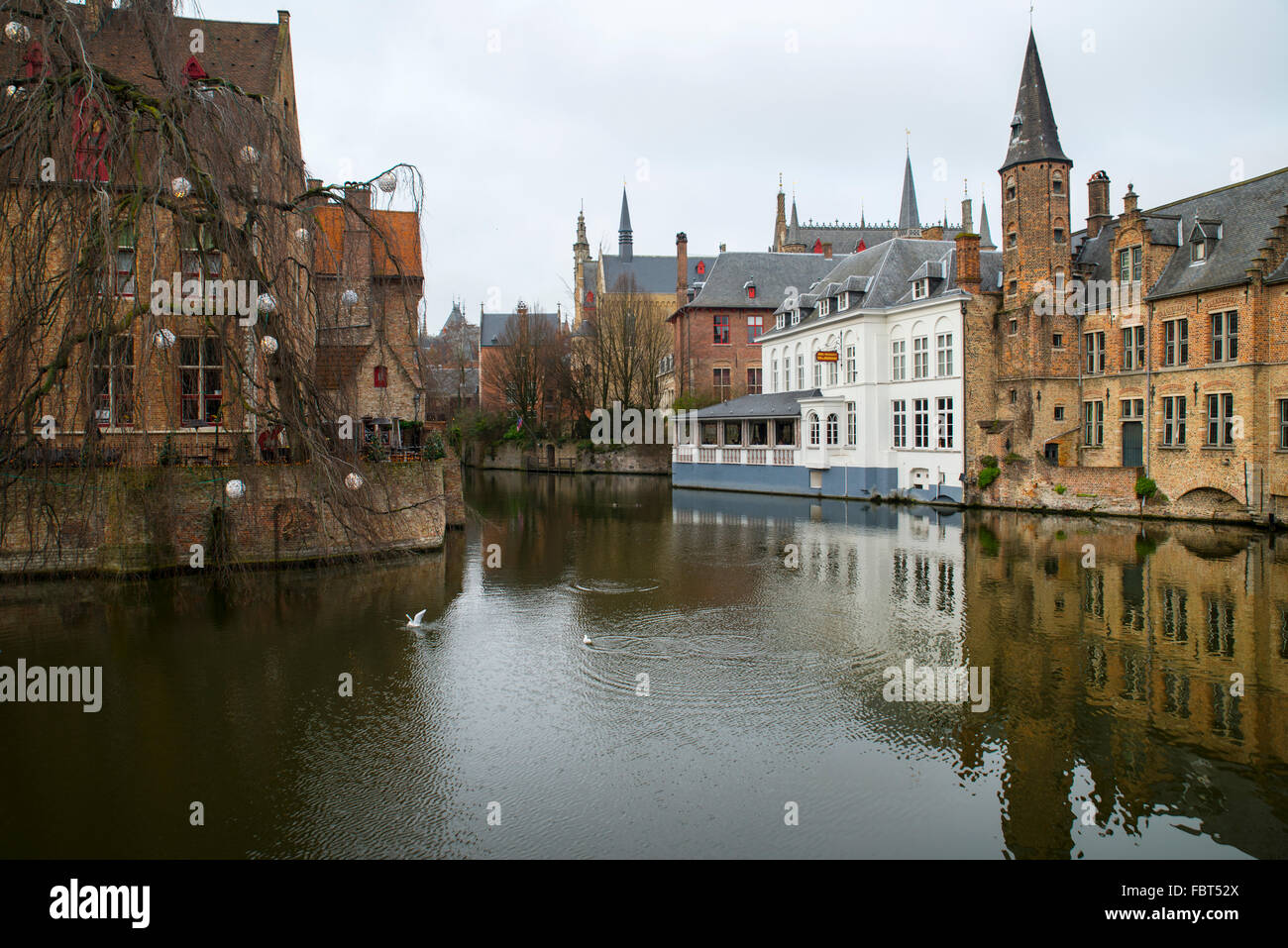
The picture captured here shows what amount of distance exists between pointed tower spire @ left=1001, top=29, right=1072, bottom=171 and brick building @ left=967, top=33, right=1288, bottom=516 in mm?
45

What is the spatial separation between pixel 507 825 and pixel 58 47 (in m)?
8.04

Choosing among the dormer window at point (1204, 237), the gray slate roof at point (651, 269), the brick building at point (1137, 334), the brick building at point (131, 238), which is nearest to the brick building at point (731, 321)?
the gray slate roof at point (651, 269)

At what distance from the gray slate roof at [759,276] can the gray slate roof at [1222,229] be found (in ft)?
85.5

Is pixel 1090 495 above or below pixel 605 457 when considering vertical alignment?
below

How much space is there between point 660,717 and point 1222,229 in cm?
2610

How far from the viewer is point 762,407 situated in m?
42.0

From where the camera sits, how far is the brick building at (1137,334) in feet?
78.1

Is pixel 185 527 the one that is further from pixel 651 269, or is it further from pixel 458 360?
pixel 651 269

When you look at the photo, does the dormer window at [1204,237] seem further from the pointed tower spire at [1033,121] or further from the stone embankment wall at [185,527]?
the stone embankment wall at [185,527]

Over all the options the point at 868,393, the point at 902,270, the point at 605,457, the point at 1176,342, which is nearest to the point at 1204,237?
the point at 1176,342

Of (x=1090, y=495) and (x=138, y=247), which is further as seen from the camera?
(x=1090, y=495)

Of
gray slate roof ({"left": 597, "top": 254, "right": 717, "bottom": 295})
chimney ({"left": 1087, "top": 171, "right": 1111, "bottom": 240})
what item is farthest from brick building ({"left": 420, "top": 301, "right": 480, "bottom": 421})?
chimney ({"left": 1087, "top": 171, "right": 1111, "bottom": 240})

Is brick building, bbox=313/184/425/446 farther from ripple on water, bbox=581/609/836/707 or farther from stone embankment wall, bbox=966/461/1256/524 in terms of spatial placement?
stone embankment wall, bbox=966/461/1256/524

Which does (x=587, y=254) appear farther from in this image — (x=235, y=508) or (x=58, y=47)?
(x=58, y=47)
